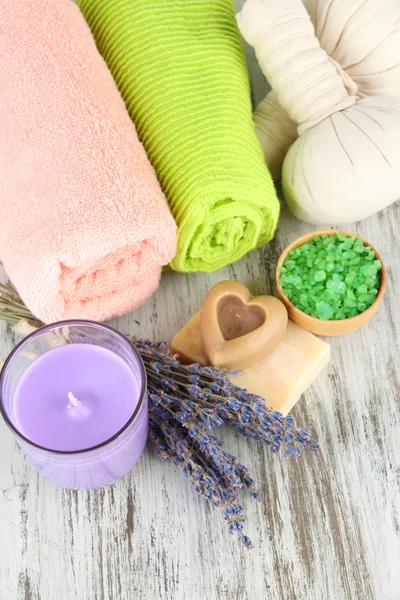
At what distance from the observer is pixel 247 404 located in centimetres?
68

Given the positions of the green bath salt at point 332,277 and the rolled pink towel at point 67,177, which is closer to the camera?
the rolled pink towel at point 67,177

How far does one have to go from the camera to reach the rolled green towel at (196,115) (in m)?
0.74

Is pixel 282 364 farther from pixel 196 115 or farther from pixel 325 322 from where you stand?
pixel 196 115

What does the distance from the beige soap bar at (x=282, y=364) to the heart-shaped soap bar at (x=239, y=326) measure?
13 mm

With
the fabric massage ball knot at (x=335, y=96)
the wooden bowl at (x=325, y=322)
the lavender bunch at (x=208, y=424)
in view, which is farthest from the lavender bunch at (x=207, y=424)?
the fabric massage ball knot at (x=335, y=96)

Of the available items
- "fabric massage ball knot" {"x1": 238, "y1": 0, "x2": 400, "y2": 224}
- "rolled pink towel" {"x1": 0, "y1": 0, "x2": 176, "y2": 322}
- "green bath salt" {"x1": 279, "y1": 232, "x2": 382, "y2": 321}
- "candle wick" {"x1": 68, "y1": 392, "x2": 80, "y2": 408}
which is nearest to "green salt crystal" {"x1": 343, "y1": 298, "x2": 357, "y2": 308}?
"green bath salt" {"x1": 279, "y1": 232, "x2": 382, "y2": 321}

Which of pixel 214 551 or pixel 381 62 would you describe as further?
pixel 381 62

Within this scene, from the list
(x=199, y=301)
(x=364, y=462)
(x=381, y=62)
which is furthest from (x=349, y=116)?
(x=364, y=462)

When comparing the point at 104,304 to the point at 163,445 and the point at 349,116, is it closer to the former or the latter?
the point at 163,445

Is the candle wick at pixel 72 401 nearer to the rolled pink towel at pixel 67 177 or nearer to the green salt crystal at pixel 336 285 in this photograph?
the rolled pink towel at pixel 67 177

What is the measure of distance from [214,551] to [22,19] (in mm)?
603

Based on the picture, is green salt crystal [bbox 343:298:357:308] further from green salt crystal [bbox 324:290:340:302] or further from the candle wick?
the candle wick

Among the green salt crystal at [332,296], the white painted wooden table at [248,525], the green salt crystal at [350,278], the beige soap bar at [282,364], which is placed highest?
the green salt crystal at [350,278]

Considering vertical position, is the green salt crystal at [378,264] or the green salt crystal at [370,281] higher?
the green salt crystal at [378,264]
